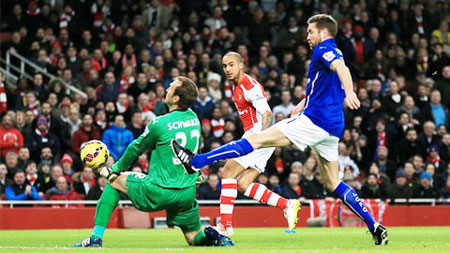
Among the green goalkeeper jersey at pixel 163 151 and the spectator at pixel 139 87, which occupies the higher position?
the spectator at pixel 139 87

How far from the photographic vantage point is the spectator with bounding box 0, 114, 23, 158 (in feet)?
61.1

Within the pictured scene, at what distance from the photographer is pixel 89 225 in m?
17.8

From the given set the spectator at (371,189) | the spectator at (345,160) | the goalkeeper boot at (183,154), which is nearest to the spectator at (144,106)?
the spectator at (345,160)

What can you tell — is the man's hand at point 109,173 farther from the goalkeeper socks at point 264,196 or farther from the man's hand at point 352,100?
the goalkeeper socks at point 264,196

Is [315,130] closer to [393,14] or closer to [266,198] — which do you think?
[266,198]

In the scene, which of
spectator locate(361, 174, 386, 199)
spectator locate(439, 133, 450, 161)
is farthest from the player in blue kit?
spectator locate(439, 133, 450, 161)

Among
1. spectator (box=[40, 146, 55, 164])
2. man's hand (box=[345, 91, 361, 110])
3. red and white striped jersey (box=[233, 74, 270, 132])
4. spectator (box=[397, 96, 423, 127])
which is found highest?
spectator (box=[397, 96, 423, 127])

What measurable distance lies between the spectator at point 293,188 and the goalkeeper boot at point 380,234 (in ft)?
28.2

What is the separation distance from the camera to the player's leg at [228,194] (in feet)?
39.9

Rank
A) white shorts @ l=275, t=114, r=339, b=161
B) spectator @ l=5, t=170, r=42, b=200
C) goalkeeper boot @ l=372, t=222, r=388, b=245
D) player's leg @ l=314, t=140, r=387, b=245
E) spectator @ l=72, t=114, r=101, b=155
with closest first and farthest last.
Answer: white shorts @ l=275, t=114, r=339, b=161
goalkeeper boot @ l=372, t=222, r=388, b=245
player's leg @ l=314, t=140, r=387, b=245
spectator @ l=5, t=170, r=42, b=200
spectator @ l=72, t=114, r=101, b=155

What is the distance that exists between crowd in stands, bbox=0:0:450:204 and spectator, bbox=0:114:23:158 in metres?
0.02

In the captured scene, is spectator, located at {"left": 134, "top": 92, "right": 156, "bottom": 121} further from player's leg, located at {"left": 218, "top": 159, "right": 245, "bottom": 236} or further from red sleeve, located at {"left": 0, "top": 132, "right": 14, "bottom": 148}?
player's leg, located at {"left": 218, "top": 159, "right": 245, "bottom": 236}

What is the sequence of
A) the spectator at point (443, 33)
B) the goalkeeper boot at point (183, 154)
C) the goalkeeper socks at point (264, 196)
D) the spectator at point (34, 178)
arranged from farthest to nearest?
the spectator at point (443, 33) < the spectator at point (34, 178) < the goalkeeper socks at point (264, 196) < the goalkeeper boot at point (183, 154)

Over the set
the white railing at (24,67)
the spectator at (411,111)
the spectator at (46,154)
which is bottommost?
the spectator at (46,154)
